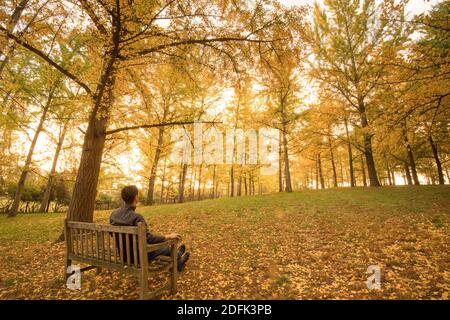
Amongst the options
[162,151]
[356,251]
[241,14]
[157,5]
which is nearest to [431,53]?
[241,14]

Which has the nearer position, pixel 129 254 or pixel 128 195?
pixel 129 254

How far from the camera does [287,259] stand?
4.56 m

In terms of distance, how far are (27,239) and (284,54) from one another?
10004mm

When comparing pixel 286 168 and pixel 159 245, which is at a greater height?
pixel 286 168

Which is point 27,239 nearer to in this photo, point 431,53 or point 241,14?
point 241,14

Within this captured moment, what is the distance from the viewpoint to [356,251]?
472cm

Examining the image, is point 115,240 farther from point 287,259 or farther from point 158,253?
point 287,259

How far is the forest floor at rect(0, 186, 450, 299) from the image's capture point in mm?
3422

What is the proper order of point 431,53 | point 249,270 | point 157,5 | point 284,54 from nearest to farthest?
point 249,270 < point 157,5 < point 284,54 < point 431,53

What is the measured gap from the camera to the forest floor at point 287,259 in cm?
342

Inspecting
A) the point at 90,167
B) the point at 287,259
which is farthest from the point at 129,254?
the point at 90,167

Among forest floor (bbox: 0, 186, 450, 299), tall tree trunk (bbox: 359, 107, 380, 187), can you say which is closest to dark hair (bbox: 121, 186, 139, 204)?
forest floor (bbox: 0, 186, 450, 299)

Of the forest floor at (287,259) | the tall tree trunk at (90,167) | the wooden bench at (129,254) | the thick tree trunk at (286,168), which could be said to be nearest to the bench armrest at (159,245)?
the wooden bench at (129,254)

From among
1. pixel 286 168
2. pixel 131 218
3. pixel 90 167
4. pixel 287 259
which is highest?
pixel 286 168
